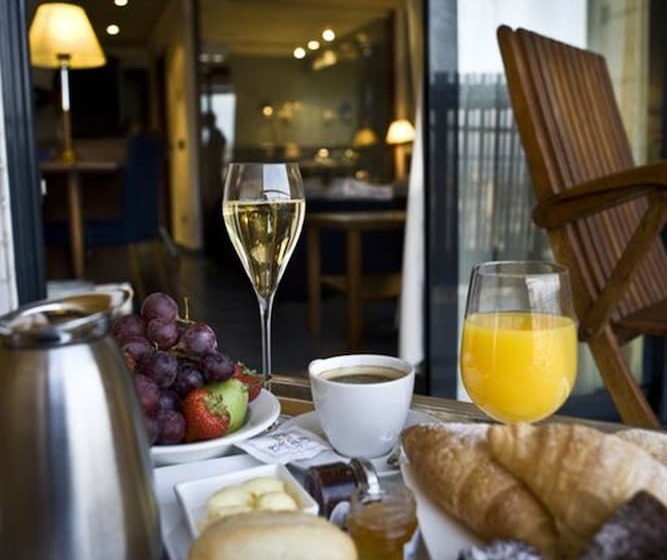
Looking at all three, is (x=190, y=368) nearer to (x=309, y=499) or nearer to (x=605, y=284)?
(x=309, y=499)

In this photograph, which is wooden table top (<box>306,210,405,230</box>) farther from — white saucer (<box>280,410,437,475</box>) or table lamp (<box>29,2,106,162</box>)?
white saucer (<box>280,410,437,475</box>)

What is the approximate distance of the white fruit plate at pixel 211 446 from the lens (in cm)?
71

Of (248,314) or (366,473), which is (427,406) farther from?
(248,314)

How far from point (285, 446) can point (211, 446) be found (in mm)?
86

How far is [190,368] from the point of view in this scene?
0.76 metres

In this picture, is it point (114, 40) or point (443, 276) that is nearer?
point (443, 276)

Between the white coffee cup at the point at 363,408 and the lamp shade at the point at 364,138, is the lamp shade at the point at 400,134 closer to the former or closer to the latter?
the lamp shade at the point at 364,138

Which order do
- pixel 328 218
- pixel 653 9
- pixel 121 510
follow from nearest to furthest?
1. pixel 121 510
2. pixel 653 9
3. pixel 328 218

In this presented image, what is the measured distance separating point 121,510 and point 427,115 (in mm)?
2076

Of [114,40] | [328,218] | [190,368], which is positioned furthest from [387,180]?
[190,368]

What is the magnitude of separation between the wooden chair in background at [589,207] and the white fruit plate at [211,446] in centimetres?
106

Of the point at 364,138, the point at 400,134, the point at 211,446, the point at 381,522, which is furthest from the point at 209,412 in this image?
the point at 364,138

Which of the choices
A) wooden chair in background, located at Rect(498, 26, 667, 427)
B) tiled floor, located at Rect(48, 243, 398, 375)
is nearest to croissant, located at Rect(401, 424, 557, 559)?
wooden chair in background, located at Rect(498, 26, 667, 427)

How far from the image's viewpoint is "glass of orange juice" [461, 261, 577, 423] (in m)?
0.76
